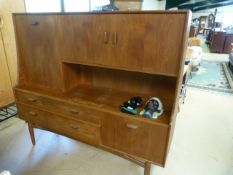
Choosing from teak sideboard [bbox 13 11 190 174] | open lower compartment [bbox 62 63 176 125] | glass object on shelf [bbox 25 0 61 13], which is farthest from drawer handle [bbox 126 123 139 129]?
glass object on shelf [bbox 25 0 61 13]

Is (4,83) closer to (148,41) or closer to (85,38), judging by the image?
(85,38)

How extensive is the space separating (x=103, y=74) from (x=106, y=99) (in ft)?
1.13

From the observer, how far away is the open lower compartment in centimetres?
154

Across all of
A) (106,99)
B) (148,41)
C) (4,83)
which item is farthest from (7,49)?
(148,41)

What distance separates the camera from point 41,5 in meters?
3.09

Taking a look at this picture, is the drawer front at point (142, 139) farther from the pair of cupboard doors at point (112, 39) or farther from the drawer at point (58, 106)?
the pair of cupboard doors at point (112, 39)

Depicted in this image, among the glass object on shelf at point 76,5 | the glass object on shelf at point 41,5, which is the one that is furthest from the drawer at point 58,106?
the glass object on shelf at point 76,5

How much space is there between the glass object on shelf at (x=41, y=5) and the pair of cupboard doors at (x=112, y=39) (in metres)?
1.57

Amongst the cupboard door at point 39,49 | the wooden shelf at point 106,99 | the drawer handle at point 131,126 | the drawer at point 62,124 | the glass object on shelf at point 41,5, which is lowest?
the drawer at point 62,124

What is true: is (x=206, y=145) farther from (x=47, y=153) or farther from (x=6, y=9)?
(x=6, y=9)

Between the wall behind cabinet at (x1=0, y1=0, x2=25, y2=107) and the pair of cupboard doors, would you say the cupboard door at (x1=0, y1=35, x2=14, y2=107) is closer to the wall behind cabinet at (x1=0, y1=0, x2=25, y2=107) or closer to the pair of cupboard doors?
the wall behind cabinet at (x1=0, y1=0, x2=25, y2=107)

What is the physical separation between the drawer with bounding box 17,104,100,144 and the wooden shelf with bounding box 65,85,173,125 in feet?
0.61

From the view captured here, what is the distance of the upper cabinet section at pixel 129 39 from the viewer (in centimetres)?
104

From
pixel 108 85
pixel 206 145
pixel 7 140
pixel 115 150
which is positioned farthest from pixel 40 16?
pixel 206 145
